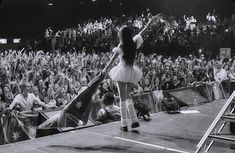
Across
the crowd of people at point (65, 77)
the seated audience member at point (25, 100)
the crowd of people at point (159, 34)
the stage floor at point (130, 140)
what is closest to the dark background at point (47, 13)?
the crowd of people at point (159, 34)

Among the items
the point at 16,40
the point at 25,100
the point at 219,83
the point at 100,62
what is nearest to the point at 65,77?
the point at 25,100

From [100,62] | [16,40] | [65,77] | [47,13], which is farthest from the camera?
[16,40]

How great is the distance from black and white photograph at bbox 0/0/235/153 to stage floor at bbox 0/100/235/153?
0.01 m

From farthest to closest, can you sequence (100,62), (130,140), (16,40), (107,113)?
(16,40), (100,62), (107,113), (130,140)

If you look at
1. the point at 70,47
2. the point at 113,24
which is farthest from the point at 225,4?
the point at 70,47

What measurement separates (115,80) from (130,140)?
0.95 meters

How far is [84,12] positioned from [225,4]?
10.2 meters

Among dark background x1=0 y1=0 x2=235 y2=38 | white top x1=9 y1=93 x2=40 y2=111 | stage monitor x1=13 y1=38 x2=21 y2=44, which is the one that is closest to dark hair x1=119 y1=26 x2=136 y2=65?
white top x1=9 y1=93 x2=40 y2=111

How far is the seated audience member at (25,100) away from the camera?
6258 millimetres

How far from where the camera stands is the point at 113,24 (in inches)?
560

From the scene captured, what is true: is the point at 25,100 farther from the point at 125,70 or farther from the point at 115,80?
the point at 125,70

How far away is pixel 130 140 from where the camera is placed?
15.2ft

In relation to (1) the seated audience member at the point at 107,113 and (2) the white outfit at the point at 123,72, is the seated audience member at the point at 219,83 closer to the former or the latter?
(1) the seated audience member at the point at 107,113

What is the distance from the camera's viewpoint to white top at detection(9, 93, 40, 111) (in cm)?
626
